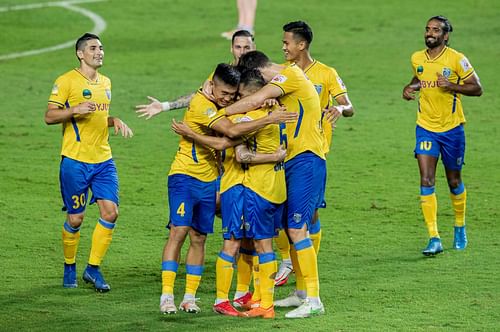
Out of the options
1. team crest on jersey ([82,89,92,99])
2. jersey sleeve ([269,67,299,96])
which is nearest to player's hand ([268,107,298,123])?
jersey sleeve ([269,67,299,96])

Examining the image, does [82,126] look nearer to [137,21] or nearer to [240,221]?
[240,221]

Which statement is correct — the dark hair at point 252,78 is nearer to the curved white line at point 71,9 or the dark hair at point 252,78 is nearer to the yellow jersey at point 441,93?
the yellow jersey at point 441,93

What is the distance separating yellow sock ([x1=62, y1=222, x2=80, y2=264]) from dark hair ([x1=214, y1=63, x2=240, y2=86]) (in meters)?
2.39

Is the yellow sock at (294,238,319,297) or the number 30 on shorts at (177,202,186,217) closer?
the yellow sock at (294,238,319,297)

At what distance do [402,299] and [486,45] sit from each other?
52.2 ft

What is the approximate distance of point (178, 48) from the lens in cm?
2550

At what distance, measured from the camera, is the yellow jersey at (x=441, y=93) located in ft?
41.8

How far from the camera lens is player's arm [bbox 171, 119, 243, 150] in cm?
991

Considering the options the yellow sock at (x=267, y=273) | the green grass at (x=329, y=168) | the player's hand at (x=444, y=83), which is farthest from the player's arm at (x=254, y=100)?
the player's hand at (x=444, y=83)

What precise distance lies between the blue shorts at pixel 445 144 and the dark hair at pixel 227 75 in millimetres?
3441

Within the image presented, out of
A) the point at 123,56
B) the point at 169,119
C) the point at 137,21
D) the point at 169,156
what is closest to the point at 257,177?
the point at 169,156

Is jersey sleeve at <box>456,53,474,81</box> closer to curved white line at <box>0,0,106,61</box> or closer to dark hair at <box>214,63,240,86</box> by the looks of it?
dark hair at <box>214,63,240,86</box>

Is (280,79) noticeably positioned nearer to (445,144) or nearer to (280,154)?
(280,154)

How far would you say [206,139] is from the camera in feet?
32.8
